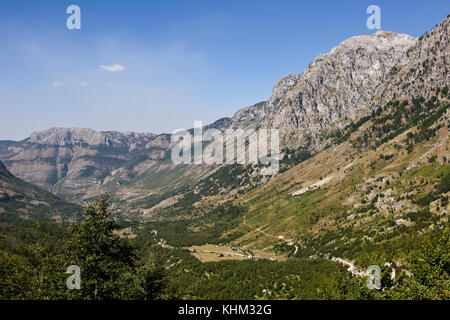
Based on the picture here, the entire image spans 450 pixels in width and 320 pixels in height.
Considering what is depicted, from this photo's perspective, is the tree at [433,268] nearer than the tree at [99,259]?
No

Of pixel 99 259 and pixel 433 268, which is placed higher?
pixel 99 259

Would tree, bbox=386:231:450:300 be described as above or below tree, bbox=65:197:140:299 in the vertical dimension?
below

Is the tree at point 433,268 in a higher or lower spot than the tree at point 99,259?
lower

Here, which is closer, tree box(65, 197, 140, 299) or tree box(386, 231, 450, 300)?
tree box(65, 197, 140, 299)

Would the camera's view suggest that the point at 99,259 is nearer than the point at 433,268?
Yes

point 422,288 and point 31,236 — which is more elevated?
point 31,236
